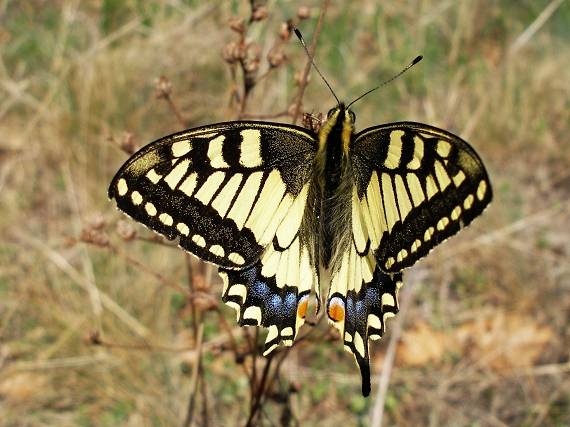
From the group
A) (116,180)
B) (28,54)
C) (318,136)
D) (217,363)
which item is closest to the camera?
(116,180)

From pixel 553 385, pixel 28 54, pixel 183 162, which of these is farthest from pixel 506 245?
pixel 28 54

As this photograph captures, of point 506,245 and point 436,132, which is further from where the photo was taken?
point 506,245

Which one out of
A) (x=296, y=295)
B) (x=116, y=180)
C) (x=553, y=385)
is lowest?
(x=553, y=385)

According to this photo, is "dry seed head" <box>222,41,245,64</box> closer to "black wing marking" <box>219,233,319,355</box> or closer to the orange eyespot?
"black wing marking" <box>219,233,319,355</box>

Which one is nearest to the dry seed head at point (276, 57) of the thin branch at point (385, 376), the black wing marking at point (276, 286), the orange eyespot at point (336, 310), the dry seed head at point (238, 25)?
the dry seed head at point (238, 25)

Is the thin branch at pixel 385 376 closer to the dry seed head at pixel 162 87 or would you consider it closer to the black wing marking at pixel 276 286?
the black wing marking at pixel 276 286

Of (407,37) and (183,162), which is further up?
(407,37)

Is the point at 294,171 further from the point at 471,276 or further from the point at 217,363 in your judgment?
the point at 471,276

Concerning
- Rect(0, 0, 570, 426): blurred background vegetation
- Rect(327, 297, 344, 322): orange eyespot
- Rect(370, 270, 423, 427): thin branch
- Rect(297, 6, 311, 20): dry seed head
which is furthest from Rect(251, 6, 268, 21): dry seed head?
Rect(370, 270, 423, 427): thin branch
